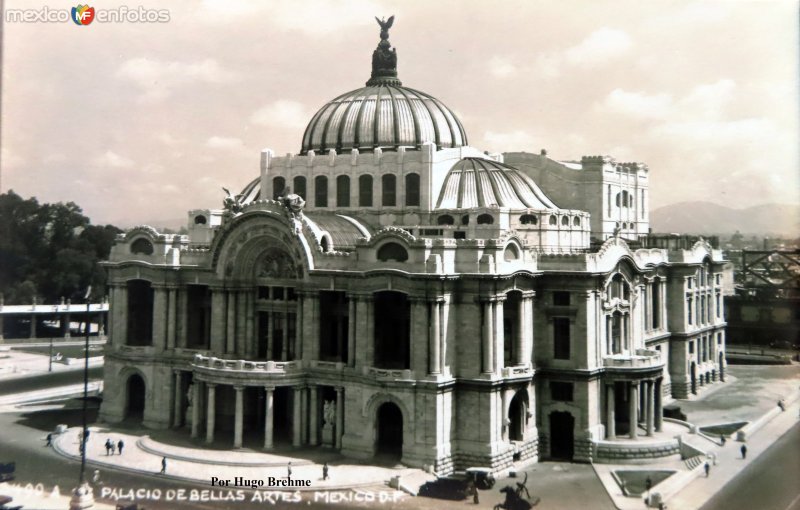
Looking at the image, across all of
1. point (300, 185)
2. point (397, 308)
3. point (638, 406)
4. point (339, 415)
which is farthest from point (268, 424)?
point (638, 406)

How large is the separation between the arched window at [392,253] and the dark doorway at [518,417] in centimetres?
1256

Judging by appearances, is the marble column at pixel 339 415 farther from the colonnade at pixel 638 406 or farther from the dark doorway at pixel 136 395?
the dark doorway at pixel 136 395

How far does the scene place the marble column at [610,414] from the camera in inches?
2290

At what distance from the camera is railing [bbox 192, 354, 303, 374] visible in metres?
56.4

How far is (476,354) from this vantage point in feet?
176

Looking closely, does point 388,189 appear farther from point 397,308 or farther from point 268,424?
point 268,424

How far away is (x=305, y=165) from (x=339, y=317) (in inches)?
707

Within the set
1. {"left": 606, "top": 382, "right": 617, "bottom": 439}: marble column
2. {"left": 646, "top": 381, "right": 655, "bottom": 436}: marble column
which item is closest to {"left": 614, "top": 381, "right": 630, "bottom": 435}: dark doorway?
{"left": 606, "top": 382, "right": 617, "bottom": 439}: marble column

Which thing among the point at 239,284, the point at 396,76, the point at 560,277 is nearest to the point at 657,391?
the point at 560,277

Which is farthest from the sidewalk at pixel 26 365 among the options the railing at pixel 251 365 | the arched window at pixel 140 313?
the railing at pixel 251 365

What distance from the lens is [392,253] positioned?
5519 cm

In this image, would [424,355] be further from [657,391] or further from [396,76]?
[396,76]

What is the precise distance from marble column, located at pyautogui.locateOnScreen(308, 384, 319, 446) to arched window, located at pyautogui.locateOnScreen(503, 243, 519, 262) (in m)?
16.3

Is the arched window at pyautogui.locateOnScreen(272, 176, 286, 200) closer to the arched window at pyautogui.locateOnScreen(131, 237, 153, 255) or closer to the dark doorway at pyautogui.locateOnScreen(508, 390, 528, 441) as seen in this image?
the arched window at pyautogui.locateOnScreen(131, 237, 153, 255)
